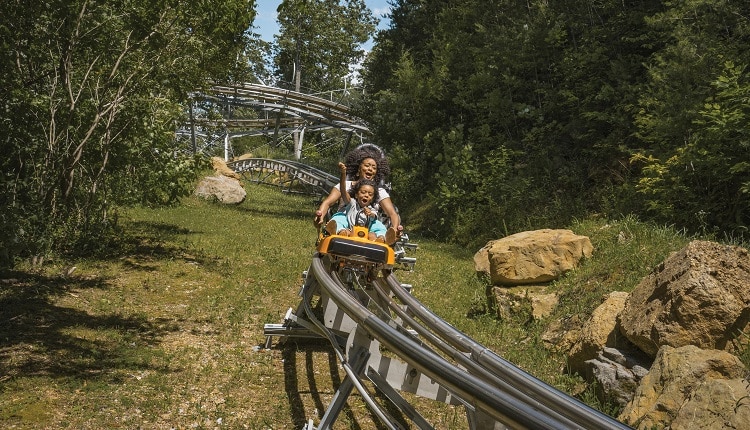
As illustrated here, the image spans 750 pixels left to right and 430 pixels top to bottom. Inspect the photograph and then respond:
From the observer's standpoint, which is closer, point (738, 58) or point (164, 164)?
point (738, 58)

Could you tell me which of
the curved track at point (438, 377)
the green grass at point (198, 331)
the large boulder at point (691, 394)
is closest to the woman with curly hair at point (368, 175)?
the green grass at point (198, 331)

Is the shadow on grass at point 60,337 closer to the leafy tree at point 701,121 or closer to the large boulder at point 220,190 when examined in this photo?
the leafy tree at point 701,121

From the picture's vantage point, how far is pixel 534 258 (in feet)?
29.3

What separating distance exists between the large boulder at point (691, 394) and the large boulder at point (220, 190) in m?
20.6

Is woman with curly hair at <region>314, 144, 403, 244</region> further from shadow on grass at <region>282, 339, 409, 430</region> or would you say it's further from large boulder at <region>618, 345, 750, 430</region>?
large boulder at <region>618, 345, 750, 430</region>

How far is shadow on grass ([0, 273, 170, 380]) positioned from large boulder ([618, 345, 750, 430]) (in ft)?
13.7

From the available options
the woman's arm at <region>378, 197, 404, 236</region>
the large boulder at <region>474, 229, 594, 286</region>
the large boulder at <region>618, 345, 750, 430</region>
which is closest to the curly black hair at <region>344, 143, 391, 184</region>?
the woman's arm at <region>378, 197, 404, 236</region>

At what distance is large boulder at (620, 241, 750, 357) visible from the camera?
527 centimetres

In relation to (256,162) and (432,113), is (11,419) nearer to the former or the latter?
(432,113)

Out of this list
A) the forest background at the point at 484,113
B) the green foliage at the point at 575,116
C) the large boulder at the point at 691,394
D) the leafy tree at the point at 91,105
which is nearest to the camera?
the large boulder at the point at 691,394

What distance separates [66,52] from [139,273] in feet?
10.7

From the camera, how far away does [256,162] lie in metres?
36.7

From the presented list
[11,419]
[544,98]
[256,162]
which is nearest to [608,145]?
[544,98]

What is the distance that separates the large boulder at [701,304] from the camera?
5273mm
